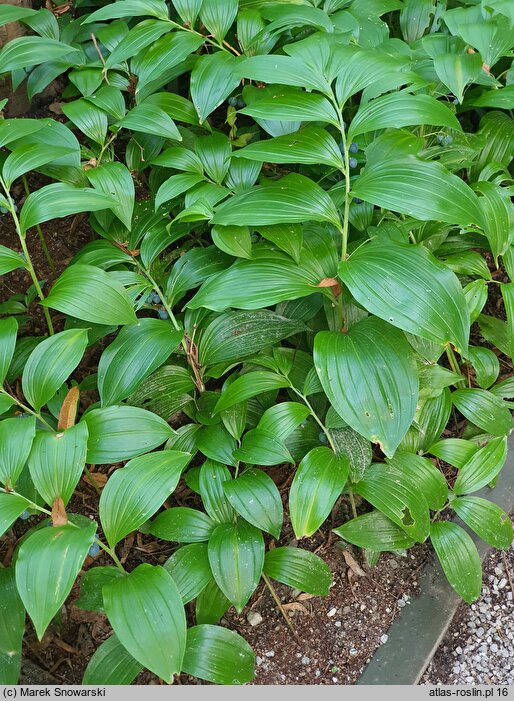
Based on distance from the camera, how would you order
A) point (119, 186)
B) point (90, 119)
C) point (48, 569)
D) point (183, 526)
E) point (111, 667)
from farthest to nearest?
point (90, 119) → point (119, 186) → point (183, 526) → point (111, 667) → point (48, 569)

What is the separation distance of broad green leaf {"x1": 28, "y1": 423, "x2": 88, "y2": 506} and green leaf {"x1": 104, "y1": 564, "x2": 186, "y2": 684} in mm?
243

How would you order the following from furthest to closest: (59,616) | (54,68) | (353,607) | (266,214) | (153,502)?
(54,68), (353,607), (59,616), (266,214), (153,502)

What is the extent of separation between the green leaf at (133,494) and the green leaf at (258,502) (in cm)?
29

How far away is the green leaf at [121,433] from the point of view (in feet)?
4.95

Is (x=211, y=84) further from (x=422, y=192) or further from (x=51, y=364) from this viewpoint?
(x=51, y=364)

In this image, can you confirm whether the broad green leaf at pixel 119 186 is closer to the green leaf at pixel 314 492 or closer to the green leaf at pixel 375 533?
the green leaf at pixel 314 492

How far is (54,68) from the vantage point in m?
2.16

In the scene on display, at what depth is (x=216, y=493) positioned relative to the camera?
174cm

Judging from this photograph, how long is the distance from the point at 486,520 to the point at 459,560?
151 mm

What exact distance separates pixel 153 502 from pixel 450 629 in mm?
1112

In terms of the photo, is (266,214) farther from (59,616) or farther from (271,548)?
(59,616)

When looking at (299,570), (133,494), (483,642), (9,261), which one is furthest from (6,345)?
(483,642)
